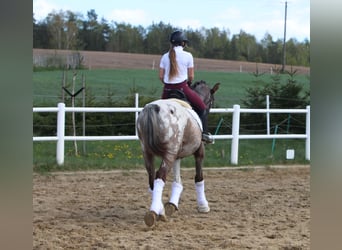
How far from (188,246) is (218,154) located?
18.3ft

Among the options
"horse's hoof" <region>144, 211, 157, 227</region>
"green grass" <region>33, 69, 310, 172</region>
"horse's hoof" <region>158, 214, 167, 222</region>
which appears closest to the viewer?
"horse's hoof" <region>144, 211, 157, 227</region>

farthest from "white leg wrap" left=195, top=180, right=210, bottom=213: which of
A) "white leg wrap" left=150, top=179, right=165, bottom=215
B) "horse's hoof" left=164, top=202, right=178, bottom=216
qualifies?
"white leg wrap" left=150, top=179, right=165, bottom=215

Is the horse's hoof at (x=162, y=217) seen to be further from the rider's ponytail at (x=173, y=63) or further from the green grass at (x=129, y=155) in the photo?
the green grass at (x=129, y=155)

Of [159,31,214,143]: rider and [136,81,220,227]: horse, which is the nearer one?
[136,81,220,227]: horse

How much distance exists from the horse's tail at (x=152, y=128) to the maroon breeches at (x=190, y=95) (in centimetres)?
60

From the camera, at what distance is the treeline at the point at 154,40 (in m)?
14.1

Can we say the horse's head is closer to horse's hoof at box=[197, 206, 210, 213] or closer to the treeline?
horse's hoof at box=[197, 206, 210, 213]

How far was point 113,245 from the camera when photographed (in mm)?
3504

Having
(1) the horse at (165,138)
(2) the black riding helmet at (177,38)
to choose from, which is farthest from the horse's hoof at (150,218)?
(2) the black riding helmet at (177,38)

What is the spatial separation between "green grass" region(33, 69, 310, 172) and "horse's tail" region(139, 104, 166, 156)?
3.89ft

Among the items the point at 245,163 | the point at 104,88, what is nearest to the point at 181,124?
the point at 245,163

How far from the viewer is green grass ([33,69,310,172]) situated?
7727mm

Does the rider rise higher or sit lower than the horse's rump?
higher
